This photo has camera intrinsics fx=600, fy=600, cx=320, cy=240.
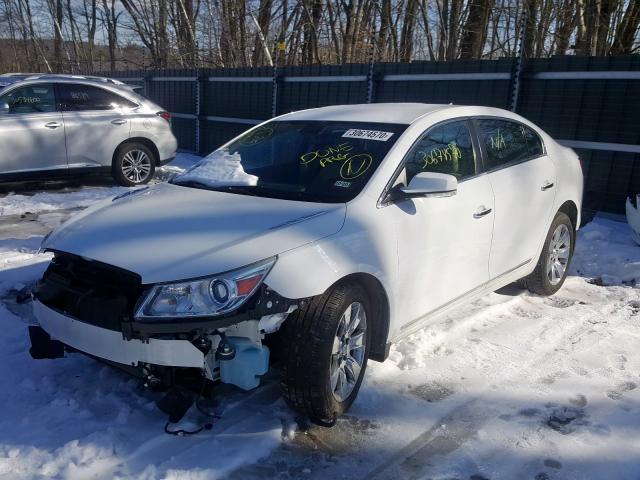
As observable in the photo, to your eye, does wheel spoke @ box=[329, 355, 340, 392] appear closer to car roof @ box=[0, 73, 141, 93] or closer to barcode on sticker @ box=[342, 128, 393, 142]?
barcode on sticker @ box=[342, 128, 393, 142]

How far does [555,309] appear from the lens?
499 centimetres

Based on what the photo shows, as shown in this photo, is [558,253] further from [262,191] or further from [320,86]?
[320,86]

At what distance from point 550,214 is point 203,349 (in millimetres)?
3395

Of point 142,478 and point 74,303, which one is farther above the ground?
point 74,303

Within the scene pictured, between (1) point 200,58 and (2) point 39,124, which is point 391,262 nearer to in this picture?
(2) point 39,124

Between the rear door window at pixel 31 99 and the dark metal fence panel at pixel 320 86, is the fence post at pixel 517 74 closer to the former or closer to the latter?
the dark metal fence panel at pixel 320 86

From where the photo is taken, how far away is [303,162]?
391 cm

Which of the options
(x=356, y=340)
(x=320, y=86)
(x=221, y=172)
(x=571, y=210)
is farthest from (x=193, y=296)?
(x=320, y=86)

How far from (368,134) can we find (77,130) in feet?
21.5

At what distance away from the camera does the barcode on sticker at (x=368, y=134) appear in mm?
3793

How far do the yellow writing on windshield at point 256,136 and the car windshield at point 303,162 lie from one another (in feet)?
0.04

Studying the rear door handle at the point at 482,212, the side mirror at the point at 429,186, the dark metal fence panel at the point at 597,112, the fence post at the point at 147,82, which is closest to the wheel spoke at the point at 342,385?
the side mirror at the point at 429,186

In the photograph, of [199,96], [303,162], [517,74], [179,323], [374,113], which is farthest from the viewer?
[199,96]

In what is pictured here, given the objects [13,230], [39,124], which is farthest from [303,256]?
[39,124]
